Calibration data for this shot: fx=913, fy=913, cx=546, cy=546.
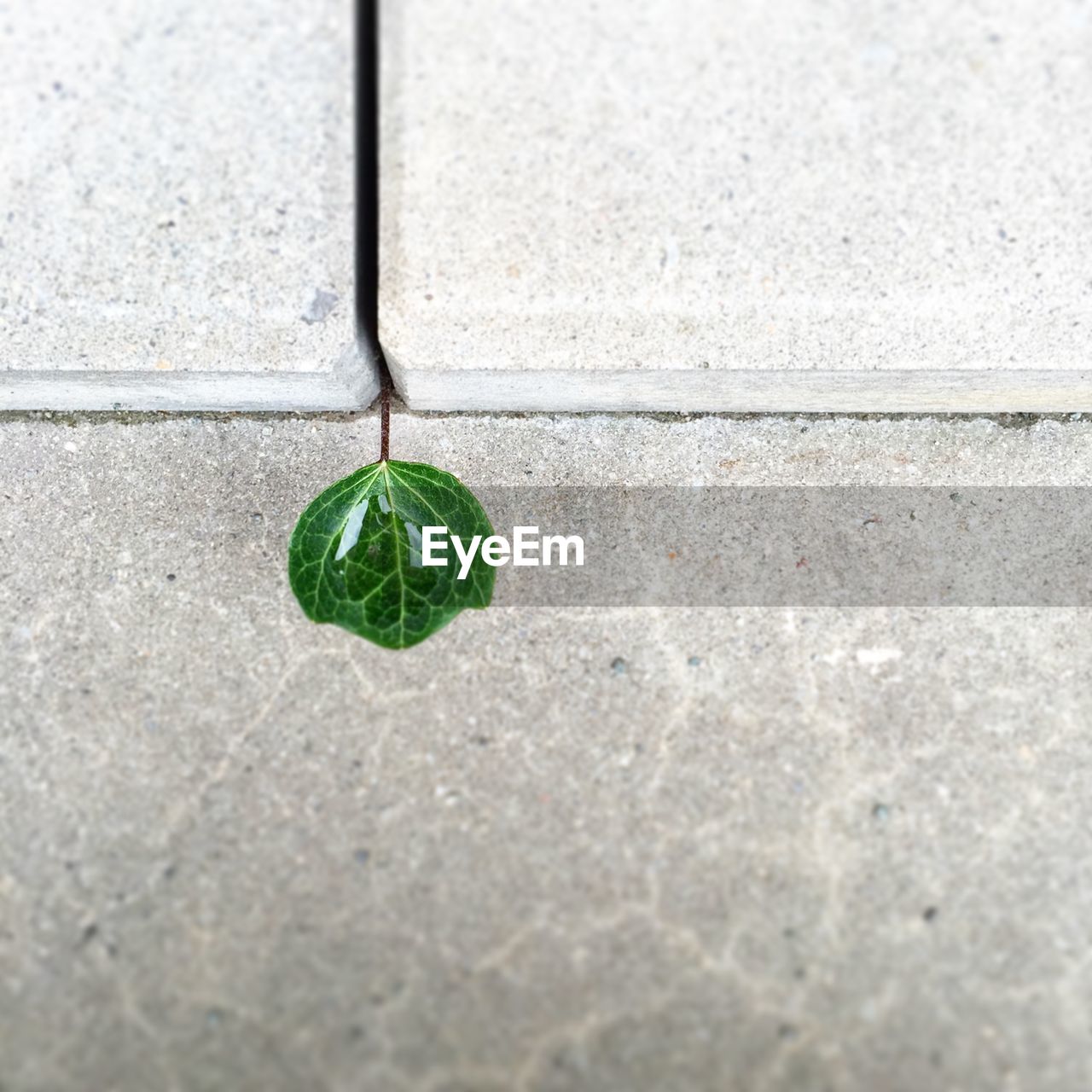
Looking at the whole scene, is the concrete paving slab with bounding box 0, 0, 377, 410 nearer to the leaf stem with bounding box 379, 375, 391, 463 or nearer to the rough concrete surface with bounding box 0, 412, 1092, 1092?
the leaf stem with bounding box 379, 375, 391, 463

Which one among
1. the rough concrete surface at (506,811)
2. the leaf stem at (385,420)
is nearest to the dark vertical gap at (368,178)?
the leaf stem at (385,420)

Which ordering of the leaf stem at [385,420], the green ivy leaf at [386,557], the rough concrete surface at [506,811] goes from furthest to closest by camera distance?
the leaf stem at [385,420] < the green ivy leaf at [386,557] < the rough concrete surface at [506,811]

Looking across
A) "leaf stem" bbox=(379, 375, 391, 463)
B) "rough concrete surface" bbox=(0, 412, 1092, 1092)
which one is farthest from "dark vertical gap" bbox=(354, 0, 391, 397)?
"rough concrete surface" bbox=(0, 412, 1092, 1092)

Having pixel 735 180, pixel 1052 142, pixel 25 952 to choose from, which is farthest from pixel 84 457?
pixel 1052 142

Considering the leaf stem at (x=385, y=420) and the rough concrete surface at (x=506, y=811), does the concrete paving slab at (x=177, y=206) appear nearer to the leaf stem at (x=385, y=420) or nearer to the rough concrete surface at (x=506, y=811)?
the leaf stem at (x=385, y=420)

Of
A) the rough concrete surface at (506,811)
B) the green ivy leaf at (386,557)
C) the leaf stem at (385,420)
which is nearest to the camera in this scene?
the rough concrete surface at (506,811)

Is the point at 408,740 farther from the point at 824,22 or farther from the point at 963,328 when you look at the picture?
the point at 824,22
